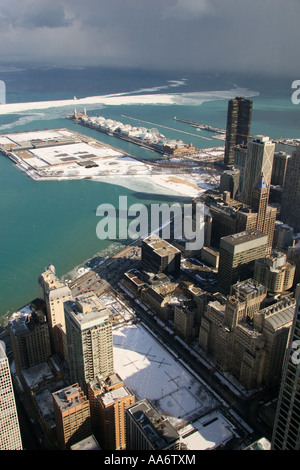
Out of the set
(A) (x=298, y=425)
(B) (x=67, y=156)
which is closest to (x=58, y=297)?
(A) (x=298, y=425)

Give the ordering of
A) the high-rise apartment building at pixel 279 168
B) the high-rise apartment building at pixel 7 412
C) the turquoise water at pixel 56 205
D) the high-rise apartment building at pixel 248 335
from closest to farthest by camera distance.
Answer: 1. the high-rise apartment building at pixel 7 412
2. the high-rise apartment building at pixel 248 335
3. the turquoise water at pixel 56 205
4. the high-rise apartment building at pixel 279 168

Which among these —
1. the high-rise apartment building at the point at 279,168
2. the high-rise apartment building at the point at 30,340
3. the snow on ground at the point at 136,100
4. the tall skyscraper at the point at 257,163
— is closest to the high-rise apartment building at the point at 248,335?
the high-rise apartment building at the point at 30,340

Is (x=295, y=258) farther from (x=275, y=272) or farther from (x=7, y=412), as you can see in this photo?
(x=7, y=412)

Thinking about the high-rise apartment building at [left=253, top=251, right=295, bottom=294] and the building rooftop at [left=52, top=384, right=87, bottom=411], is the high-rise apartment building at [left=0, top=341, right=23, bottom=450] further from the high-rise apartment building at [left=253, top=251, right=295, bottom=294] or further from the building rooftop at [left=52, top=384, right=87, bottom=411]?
the high-rise apartment building at [left=253, top=251, right=295, bottom=294]

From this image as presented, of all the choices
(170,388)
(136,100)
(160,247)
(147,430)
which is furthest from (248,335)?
(136,100)

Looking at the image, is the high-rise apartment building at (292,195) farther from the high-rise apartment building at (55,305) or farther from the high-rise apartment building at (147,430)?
the high-rise apartment building at (147,430)

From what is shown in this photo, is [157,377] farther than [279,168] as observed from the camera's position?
No
